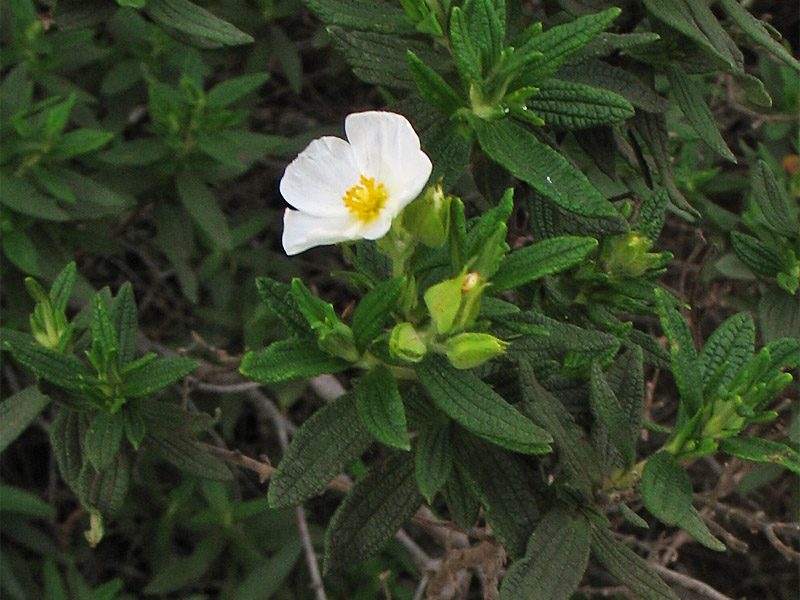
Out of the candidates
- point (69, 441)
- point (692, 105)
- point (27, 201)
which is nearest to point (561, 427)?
point (692, 105)

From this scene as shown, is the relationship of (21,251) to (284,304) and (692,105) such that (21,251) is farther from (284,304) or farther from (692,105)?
(692,105)

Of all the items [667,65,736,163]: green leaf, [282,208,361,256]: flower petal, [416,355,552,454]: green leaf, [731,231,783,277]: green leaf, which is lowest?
[731,231,783,277]: green leaf

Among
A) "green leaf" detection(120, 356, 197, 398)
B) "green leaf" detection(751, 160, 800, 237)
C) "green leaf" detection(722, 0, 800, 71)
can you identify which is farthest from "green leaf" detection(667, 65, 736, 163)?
"green leaf" detection(120, 356, 197, 398)

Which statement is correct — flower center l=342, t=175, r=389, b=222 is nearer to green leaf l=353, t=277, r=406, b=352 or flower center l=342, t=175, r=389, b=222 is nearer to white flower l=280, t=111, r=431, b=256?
white flower l=280, t=111, r=431, b=256

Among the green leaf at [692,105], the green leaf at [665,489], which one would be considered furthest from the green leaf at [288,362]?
the green leaf at [692,105]

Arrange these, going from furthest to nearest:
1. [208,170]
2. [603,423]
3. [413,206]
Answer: [208,170]
[603,423]
[413,206]

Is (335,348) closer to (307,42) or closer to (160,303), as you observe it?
(160,303)

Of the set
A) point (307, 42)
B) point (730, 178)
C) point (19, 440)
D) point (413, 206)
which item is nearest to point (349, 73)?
point (307, 42)
